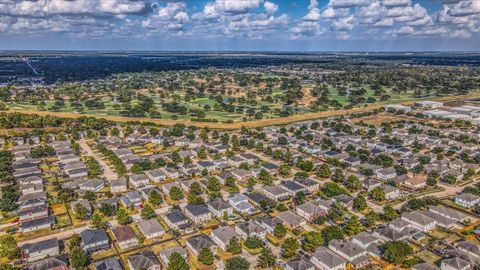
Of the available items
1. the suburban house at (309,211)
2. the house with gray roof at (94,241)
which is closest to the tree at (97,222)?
the house with gray roof at (94,241)

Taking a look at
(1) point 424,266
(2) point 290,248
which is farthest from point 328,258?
(1) point 424,266

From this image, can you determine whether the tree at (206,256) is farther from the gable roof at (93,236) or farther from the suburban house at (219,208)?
the gable roof at (93,236)

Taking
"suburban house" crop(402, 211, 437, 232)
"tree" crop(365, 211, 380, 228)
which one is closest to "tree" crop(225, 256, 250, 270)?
"tree" crop(365, 211, 380, 228)

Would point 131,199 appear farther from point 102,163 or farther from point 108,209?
point 102,163

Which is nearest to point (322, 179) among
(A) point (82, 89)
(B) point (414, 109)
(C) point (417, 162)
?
(C) point (417, 162)

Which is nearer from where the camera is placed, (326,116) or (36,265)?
(36,265)

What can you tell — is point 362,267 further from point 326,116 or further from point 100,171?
point 326,116
